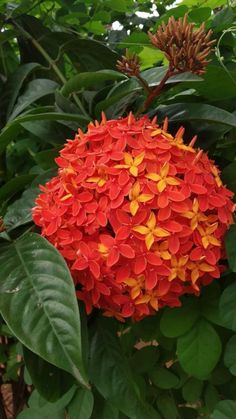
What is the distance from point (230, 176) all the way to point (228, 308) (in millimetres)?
201

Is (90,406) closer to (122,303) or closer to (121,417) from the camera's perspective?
(121,417)

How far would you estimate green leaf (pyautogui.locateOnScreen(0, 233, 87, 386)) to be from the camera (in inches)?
21.8

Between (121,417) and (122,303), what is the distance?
351mm

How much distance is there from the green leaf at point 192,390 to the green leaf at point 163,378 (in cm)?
4

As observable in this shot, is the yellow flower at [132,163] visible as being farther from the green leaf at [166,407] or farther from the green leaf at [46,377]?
the green leaf at [166,407]

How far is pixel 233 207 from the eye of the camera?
0.72m

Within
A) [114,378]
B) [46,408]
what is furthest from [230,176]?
[46,408]

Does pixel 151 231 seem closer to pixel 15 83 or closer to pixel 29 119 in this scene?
pixel 29 119

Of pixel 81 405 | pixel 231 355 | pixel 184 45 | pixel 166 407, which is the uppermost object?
pixel 184 45

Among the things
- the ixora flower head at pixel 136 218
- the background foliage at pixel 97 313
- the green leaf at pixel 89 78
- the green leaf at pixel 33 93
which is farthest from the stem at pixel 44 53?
the ixora flower head at pixel 136 218

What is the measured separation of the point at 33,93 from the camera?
0.94m

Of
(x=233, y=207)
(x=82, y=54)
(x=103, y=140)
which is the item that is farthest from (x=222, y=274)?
(x=82, y=54)

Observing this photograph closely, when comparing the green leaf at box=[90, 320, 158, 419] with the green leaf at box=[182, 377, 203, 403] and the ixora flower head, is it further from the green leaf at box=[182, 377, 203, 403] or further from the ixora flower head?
the green leaf at box=[182, 377, 203, 403]

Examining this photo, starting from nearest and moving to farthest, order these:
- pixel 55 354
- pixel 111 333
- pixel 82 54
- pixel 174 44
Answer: pixel 55 354 → pixel 174 44 → pixel 111 333 → pixel 82 54
